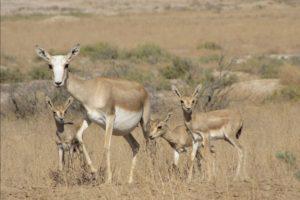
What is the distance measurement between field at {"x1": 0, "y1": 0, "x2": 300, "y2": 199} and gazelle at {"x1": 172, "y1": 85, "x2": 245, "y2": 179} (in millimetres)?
612

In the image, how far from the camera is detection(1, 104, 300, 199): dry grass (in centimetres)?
1066

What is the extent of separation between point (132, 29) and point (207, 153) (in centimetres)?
5786

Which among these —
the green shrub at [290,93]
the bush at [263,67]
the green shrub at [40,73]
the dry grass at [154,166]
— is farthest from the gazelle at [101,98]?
the bush at [263,67]

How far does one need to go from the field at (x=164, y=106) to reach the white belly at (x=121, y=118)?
0.70 metres

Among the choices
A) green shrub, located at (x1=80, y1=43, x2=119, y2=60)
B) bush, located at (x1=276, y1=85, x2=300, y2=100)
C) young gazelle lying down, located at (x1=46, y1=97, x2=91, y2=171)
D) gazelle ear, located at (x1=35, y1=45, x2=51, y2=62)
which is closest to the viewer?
gazelle ear, located at (x1=35, y1=45, x2=51, y2=62)

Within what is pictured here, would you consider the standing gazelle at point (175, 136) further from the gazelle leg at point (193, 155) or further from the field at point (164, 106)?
the gazelle leg at point (193, 155)

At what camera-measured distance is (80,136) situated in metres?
11.8

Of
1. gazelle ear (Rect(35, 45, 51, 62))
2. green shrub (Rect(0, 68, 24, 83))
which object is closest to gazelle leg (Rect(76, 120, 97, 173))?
gazelle ear (Rect(35, 45, 51, 62))

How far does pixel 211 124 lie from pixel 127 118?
1483mm

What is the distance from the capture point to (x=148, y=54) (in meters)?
43.4

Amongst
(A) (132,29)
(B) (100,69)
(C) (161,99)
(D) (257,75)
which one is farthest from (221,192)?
(A) (132,29)

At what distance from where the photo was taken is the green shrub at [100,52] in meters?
41.6

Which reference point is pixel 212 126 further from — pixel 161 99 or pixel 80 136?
pixel 161 99

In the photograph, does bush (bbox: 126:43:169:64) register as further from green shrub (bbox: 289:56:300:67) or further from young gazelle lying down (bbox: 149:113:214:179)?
young gazelle lying down (bbox: 149:113:214:179)
